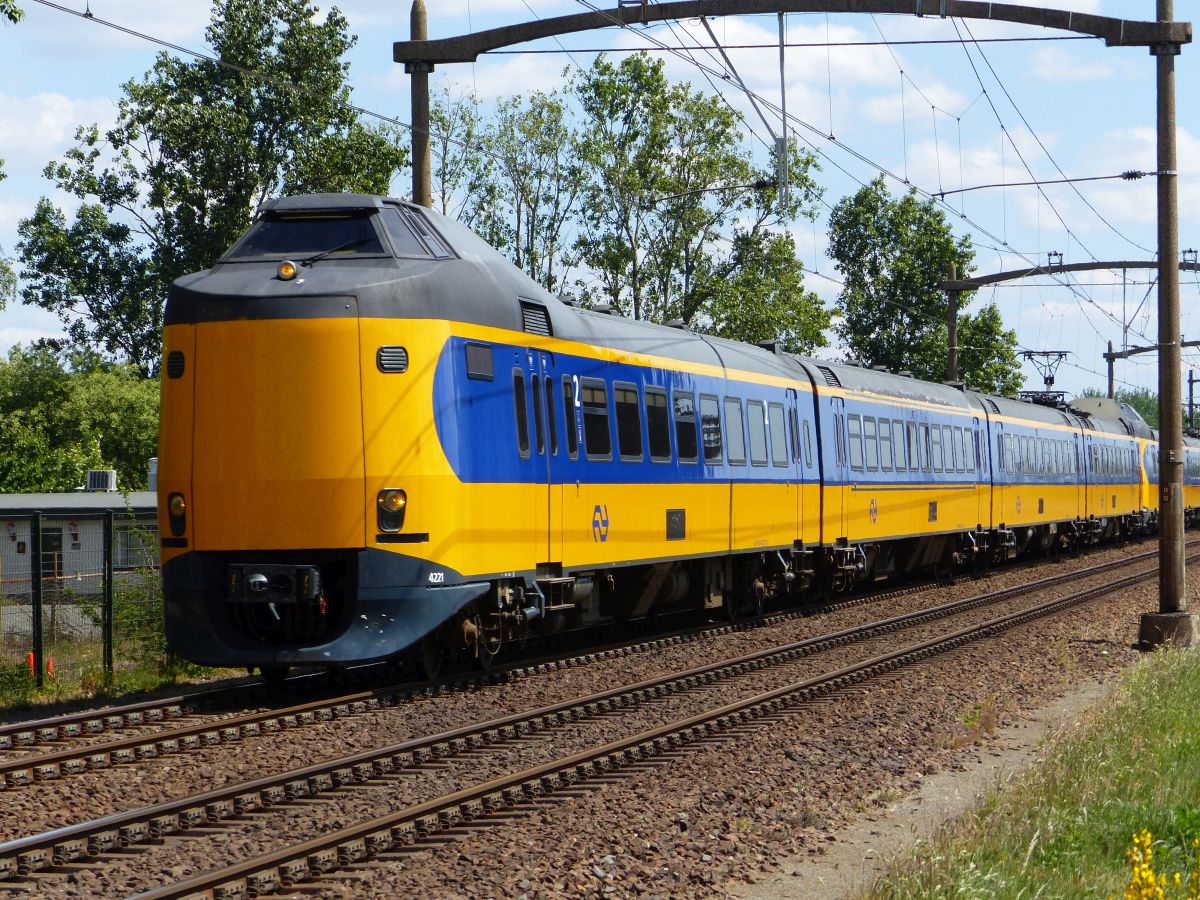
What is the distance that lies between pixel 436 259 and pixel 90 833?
6668 mm

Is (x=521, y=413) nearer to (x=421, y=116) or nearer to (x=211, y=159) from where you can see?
(x=421, y=116)

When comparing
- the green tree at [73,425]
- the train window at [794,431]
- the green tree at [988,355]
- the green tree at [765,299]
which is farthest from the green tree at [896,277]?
the train window at [794,431]

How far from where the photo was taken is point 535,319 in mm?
14750

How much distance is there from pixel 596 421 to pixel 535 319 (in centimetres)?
153

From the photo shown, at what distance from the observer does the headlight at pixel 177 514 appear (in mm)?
12852

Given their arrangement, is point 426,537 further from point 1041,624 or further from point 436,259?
point 1041,624

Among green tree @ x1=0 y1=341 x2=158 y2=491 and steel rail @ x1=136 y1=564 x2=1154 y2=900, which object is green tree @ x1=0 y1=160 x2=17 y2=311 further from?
steel rail @ x1=136 y1=564 x2=1154 y2=900

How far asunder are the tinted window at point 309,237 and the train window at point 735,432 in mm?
7014

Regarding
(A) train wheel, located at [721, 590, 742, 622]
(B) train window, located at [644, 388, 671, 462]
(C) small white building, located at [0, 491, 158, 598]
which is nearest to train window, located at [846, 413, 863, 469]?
(A) train wheel, located at [721, 590, 742, 622]

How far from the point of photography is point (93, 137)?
170 feet

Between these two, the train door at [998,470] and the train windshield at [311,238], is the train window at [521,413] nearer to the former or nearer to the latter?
the train windshield at [311,238]

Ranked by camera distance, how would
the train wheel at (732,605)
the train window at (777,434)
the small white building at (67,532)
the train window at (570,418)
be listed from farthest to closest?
the small white building at (67,532), the train window at (777,434), the train wheel at (732,605), the train window at (570,418)

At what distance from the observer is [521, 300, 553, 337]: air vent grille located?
47.5 ft

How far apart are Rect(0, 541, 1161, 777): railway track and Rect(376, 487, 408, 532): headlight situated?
57.3 inches
